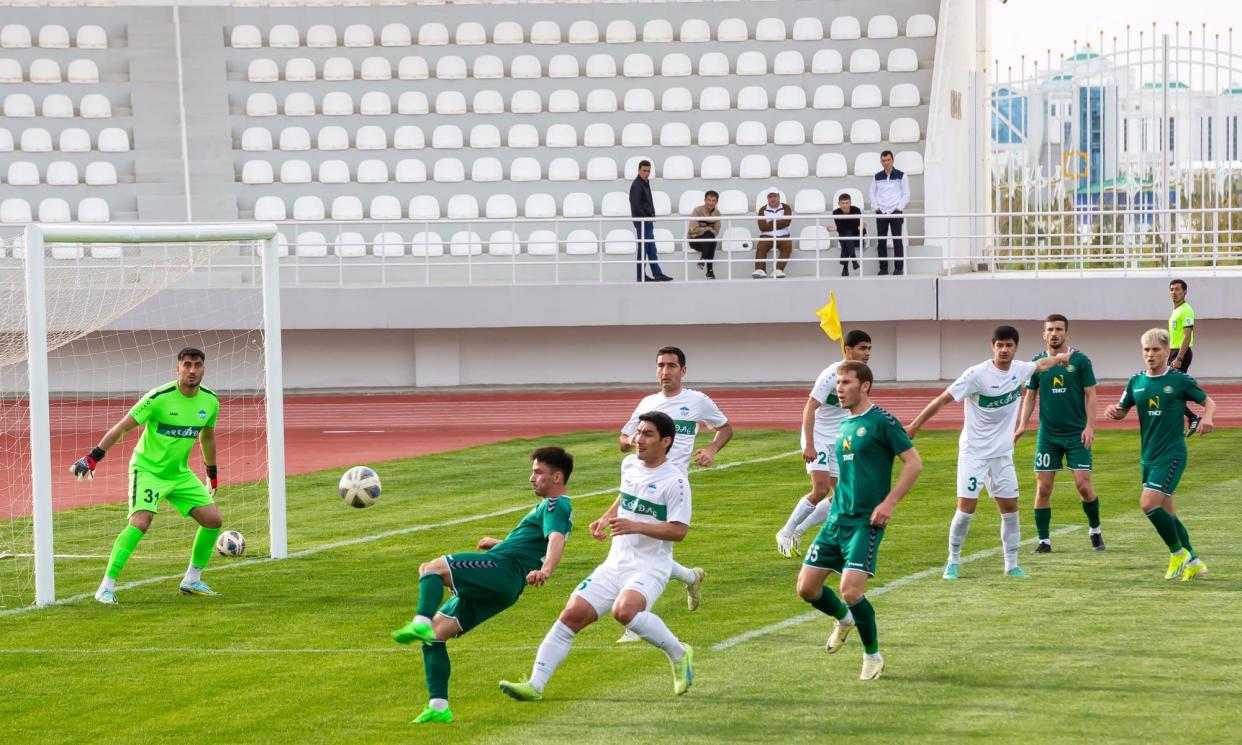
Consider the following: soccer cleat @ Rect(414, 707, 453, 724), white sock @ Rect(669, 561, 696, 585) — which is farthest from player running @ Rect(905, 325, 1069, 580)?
soccer cleat @ Rect(414, 707, 453, 724)

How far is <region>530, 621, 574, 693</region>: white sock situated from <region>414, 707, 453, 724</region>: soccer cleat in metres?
0.46

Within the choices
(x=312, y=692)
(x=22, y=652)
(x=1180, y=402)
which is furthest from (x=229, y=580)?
(x=1180, y=402)

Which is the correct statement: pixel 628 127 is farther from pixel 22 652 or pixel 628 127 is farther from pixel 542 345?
pixel 22 652

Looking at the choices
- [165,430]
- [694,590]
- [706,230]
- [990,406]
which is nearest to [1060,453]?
[990,406]

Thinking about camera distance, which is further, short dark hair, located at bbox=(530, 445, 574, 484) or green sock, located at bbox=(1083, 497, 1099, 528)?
green sock, located at bbox=(1083, 497, 1099, 528)

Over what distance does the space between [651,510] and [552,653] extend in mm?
864

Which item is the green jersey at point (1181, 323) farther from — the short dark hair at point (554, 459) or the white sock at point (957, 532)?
the short dark hair at point (554, 459)

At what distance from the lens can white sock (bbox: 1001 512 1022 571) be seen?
1142 cm

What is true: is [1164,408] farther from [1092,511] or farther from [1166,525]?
[1092,511]

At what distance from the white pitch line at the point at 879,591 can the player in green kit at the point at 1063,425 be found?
1.63 feet

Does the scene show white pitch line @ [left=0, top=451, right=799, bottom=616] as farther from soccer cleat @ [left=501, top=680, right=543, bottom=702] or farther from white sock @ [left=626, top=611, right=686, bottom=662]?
white sock @ [left=626, top=611, right=686, bottom=662]

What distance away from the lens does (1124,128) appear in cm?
2748

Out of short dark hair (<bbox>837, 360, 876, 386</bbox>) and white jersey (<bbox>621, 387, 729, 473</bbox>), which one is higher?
short dark hair (<bbox>837, 360, 876, 386</bbox>)

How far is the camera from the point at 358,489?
1177cm
